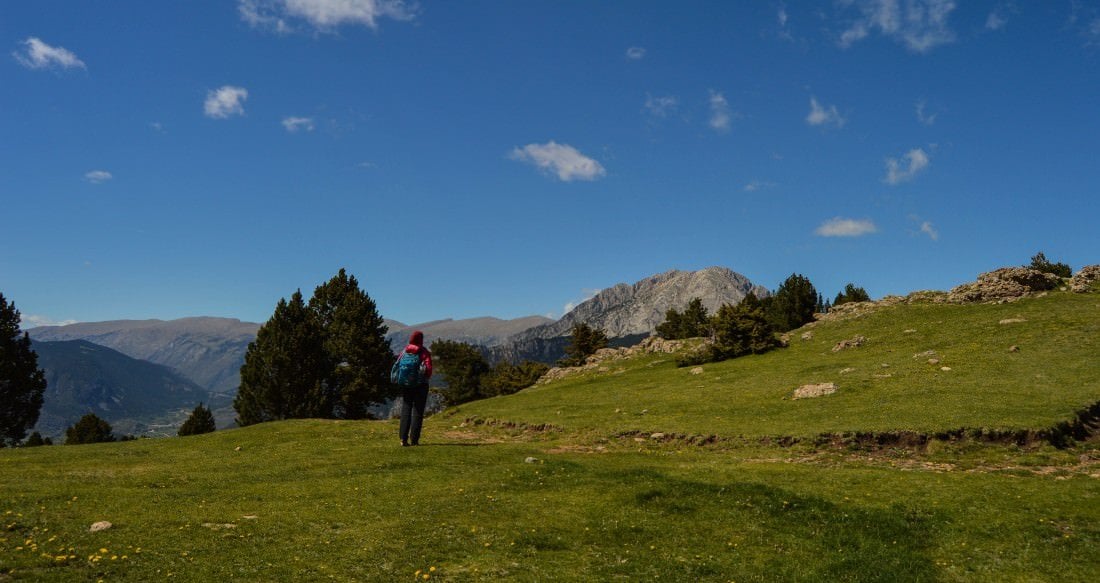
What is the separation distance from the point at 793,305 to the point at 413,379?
89.3 m

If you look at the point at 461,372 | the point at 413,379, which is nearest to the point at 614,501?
the point at 413,379

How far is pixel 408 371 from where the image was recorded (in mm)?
25469

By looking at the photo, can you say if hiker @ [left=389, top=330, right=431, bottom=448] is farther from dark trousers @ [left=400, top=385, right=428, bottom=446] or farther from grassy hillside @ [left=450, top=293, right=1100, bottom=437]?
grassy hillside @ [left=450, top=293, right=1100, bottom=437]

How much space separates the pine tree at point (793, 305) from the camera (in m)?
97.8

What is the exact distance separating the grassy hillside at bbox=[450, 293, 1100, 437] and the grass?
0.26 metres

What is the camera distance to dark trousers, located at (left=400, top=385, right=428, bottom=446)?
1030 inches

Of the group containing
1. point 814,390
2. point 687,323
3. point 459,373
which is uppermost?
point 687,323

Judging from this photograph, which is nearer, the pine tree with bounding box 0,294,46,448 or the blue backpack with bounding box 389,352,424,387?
the blue backpack with bounding box 389,352,424,387

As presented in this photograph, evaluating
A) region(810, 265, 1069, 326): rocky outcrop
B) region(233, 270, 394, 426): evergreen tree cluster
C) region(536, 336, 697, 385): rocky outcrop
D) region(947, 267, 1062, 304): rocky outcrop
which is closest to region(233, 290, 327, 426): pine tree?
region(233, 270, 394, 426): evergreen tree cluster

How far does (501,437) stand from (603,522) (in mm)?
23388

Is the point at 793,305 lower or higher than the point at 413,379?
higher

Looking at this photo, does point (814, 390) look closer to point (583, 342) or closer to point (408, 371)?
point (408, 371)

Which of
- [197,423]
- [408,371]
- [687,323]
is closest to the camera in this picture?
[408,371]

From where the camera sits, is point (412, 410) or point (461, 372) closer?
point (412, 410)
